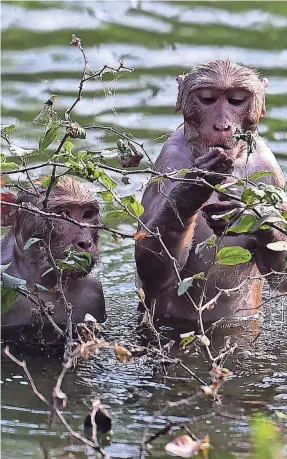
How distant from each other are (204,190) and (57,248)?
4.40ft

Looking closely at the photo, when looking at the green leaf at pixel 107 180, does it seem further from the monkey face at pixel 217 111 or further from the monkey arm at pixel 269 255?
the monkey arm at pixel 269 255

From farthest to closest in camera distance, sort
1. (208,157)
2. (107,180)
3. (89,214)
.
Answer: (89,214) → (208,157) → (107,180)

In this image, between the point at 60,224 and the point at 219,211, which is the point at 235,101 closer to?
the point at 219,211

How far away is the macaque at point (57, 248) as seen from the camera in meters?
8.12

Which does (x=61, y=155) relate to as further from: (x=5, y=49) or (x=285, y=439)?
(x=5, y=49)

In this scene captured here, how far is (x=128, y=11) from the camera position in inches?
695

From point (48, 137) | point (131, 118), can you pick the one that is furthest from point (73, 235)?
point (131, 118)

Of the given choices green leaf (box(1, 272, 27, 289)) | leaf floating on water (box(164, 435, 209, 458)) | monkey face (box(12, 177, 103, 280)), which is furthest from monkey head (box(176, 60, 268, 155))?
leaf floating on water (box(164, 435, 209, 458))

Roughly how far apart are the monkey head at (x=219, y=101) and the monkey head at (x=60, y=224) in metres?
0.87

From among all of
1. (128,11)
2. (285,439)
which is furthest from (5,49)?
(285,439)

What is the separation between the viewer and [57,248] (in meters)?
8.12

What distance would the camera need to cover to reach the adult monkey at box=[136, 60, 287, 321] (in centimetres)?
760

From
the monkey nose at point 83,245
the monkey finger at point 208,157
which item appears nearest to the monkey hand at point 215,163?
the monkey finger at point 208,157

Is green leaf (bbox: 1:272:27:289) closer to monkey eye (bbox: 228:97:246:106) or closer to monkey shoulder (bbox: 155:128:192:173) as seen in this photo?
monkey shoulder (bbox: 155:128:192:173)
